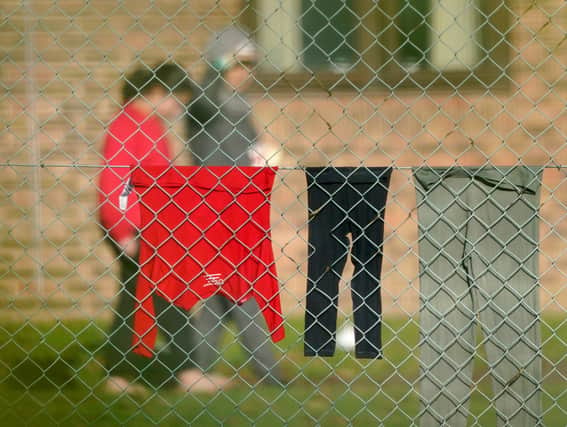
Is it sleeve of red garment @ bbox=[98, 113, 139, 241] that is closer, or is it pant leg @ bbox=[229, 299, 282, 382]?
sleeve of red garment @ bbox=[98, 113, 139, 241]

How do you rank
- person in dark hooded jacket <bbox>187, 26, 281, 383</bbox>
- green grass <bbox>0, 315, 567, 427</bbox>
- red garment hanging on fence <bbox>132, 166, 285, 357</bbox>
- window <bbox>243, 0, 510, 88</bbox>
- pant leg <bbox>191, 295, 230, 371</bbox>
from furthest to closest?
pant leg <bbox>191, 295, 230, 371</bbox>, window <bbox>243, 0, 510, 88</bbox>, green grass <bbox>0, 315, 567, 427</bbox>, person in dark hooded jacket <bbox>187, 26, 281, 383</bbox>, red garment hanging on fence <bbox>132, 166, 285, 357</bbox>

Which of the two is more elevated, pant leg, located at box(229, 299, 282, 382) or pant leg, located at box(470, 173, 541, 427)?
pant leg, located at box(470, 173, 541, 427)

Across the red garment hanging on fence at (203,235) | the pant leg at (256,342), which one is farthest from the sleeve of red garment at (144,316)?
the pant leg at (256,342)

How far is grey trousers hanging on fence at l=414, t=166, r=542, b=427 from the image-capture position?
298 cm

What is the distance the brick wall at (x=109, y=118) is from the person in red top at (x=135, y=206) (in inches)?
3.7

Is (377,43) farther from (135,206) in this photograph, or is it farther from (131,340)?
(131,340)

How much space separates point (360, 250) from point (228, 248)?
452 mm

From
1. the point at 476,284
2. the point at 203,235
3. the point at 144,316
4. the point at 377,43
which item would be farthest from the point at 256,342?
the point at 377,43

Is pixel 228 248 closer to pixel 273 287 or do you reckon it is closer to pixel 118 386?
pixel 273 287

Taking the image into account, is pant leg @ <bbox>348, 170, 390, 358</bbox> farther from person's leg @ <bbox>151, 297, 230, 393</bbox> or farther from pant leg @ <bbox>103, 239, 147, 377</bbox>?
pant leg @ <bbox>103, 239, 147, 377</bbox>

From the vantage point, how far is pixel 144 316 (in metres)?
3.00

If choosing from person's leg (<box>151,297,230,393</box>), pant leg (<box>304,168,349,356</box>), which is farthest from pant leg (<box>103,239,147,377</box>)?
pant leg (<box>304,168,349,356</box>)

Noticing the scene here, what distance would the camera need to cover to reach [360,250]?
2984 mm

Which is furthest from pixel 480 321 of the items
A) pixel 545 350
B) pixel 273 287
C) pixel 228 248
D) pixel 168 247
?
pixel 545 350
